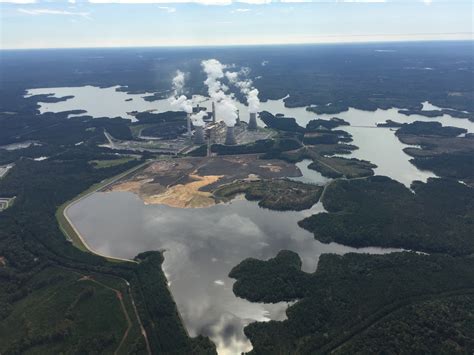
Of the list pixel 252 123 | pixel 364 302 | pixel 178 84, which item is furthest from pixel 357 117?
pixel 364 302

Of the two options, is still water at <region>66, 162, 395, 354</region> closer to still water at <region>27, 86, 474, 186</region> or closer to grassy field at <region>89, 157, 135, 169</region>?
grassy field at <region>89, 157, 135, 169</region>

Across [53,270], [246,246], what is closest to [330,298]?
[246,246]

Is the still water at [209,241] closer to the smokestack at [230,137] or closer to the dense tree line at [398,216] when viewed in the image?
the dense tree line at [398,216]

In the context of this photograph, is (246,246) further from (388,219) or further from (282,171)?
(282,171)

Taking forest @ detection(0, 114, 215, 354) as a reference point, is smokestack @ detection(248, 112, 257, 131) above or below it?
below

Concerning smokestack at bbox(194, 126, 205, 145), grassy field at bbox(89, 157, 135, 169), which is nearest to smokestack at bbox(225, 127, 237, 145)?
smokestack at bbox(194, 126, 205, 145)

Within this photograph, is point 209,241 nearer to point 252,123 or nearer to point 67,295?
point 67,295
